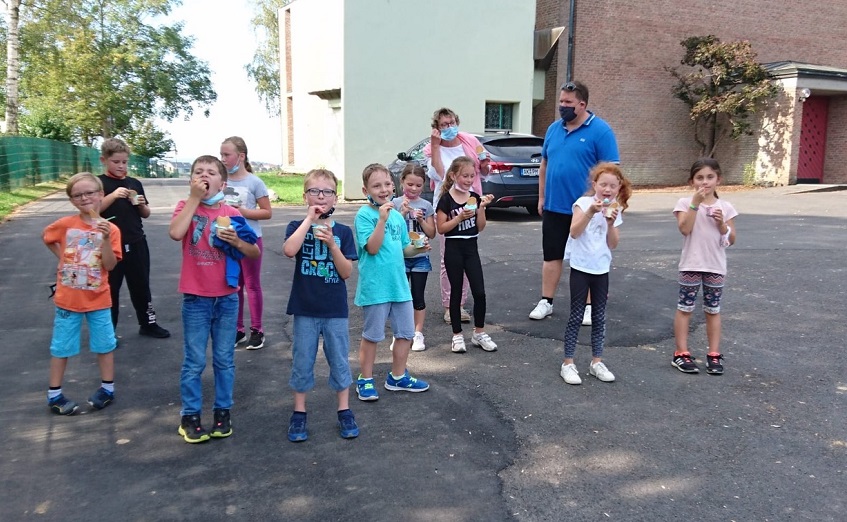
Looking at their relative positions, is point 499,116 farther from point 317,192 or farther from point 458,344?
point 317,192

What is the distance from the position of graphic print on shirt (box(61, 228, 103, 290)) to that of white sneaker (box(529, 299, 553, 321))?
370cm

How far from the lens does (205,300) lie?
3.56 meters

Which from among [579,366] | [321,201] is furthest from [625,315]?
[321,201]

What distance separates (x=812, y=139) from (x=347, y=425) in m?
24.6

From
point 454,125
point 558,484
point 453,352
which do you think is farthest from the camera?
point 454,125

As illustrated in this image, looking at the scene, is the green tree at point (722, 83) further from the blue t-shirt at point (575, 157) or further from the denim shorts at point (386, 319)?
the denim shorts at point (386, 319)

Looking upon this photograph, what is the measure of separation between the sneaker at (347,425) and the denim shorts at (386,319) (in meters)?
0.54

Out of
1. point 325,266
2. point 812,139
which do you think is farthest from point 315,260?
point 812,139

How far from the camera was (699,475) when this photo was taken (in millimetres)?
3100

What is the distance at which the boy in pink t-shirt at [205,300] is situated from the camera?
3494 mm

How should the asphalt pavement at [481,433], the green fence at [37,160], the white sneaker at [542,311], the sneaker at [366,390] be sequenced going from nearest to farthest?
1. the asphalt pavement at [481,433]
2. the sneaker at [366,390]
3. the white sneaker at [542,311]
4. the green fence at [37,160]

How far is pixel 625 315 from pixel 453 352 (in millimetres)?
1983

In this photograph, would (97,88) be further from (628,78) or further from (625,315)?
(625,315)

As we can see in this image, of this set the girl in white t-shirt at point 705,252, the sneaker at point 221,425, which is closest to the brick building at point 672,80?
the girl in white t-shirt at point 705,252
